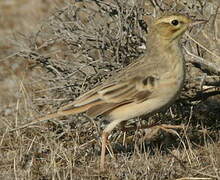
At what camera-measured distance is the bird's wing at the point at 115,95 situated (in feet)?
19.4

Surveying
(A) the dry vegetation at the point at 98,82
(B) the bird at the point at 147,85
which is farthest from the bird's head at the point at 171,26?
(A) the dry vegetation at the point at 98,82

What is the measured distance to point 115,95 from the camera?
5977mm

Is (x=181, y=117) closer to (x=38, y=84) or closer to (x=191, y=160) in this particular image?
(x=191, y=160)

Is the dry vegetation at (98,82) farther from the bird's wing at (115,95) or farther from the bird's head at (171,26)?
the bird's wing at (115,95)

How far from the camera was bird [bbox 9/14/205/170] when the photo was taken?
5.89 metres

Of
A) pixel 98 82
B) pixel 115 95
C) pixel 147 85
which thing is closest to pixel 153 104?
pixel 147 85

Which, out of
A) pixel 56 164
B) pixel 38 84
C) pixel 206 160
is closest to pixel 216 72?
pixel 206 160

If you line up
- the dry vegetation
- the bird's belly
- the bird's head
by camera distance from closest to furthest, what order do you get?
the bird's belly → the bird's head → the dry vegetation

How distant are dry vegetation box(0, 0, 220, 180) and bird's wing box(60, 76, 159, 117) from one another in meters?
0.55

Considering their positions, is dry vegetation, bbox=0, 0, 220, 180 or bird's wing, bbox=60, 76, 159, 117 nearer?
bird's wing, bbox=60, 76, 159, 117

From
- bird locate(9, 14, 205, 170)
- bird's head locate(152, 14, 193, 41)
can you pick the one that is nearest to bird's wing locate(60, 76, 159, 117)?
bird locate(9, 14, 205, 170)

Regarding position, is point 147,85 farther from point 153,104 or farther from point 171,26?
point 171,26

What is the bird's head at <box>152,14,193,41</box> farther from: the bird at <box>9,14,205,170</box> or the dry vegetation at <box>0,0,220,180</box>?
the dry vegetation at <box>0,0,220,180</box>

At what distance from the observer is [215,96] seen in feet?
24.1
